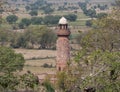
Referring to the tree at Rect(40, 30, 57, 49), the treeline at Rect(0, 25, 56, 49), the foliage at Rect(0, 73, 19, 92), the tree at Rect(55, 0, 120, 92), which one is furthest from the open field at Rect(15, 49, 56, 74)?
the tree at Rect(55, 0, 120, 92)

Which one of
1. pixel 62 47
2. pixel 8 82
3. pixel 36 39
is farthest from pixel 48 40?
pixel 8 82

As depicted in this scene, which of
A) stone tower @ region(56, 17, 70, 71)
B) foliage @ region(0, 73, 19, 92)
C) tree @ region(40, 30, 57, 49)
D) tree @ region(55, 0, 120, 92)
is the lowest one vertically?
tree @ region(40, 30, 57, 49)

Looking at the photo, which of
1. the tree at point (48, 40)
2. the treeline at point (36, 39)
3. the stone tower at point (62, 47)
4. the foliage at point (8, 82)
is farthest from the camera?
the treeline at point (36, 39)

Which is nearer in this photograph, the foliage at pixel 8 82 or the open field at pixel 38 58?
the foliage at pixel 8 82

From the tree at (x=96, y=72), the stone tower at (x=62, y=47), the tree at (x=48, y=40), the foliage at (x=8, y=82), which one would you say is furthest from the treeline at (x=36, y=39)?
the foliage at (x=8, y=82)

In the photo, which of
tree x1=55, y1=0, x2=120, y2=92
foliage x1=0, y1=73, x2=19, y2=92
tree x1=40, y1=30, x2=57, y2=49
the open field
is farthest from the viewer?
tree x1=40, y1=30, x2=57, y2=49

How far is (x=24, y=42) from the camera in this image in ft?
272

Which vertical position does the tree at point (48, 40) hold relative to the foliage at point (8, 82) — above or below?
below

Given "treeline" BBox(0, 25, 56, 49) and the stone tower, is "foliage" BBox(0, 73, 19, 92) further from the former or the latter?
"treeline" BBox(0, 25, 56, 49)

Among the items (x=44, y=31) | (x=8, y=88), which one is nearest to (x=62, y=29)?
(x=8, y=88)

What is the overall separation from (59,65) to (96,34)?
1307cm

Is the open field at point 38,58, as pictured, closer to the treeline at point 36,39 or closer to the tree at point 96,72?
the treeline at point 36,39

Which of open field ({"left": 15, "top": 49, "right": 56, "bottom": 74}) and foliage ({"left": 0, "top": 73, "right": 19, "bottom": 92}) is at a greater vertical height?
foliage ({"left": 0, "top": 73, "right": 19, "bottom": 92})

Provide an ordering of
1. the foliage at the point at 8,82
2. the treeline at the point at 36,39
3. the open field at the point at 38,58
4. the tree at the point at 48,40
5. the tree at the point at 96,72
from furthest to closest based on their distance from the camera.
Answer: the treeline at the point at 36,39 < the tree at the point at 48,40 < the open field at the point at 38,58 < the foliage at the point at 8,82 < the tree at the point at 96,72
